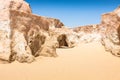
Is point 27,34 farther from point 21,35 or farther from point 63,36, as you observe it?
point 63,36

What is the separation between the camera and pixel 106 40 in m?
8.30

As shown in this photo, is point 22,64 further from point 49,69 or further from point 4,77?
point 4,77

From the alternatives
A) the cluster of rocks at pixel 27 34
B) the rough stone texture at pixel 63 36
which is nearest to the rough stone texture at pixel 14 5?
the cluster of rocks at pixel 27 34

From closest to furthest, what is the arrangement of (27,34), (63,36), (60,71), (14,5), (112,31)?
(60,71) → (27,34) → (14,5) → (112,31) → (63,36)

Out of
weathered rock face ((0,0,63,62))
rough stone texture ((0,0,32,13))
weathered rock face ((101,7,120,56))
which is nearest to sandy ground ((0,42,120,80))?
weathered rock face ((0,0,63,62))

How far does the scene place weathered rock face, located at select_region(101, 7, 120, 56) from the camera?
24.1 ft

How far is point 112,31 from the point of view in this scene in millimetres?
7734

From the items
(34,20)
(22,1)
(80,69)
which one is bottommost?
(80,69)

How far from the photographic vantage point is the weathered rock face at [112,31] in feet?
24.1

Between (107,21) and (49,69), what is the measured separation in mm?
4424

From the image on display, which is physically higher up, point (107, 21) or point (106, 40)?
point (107, 21)

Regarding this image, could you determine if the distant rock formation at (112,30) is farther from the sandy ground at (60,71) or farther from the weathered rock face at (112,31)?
the sandy ground at (60,71)

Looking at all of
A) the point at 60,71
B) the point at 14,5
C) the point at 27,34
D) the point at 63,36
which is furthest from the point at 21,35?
the point at 63,36

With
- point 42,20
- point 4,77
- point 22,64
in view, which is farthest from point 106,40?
point 4,77
